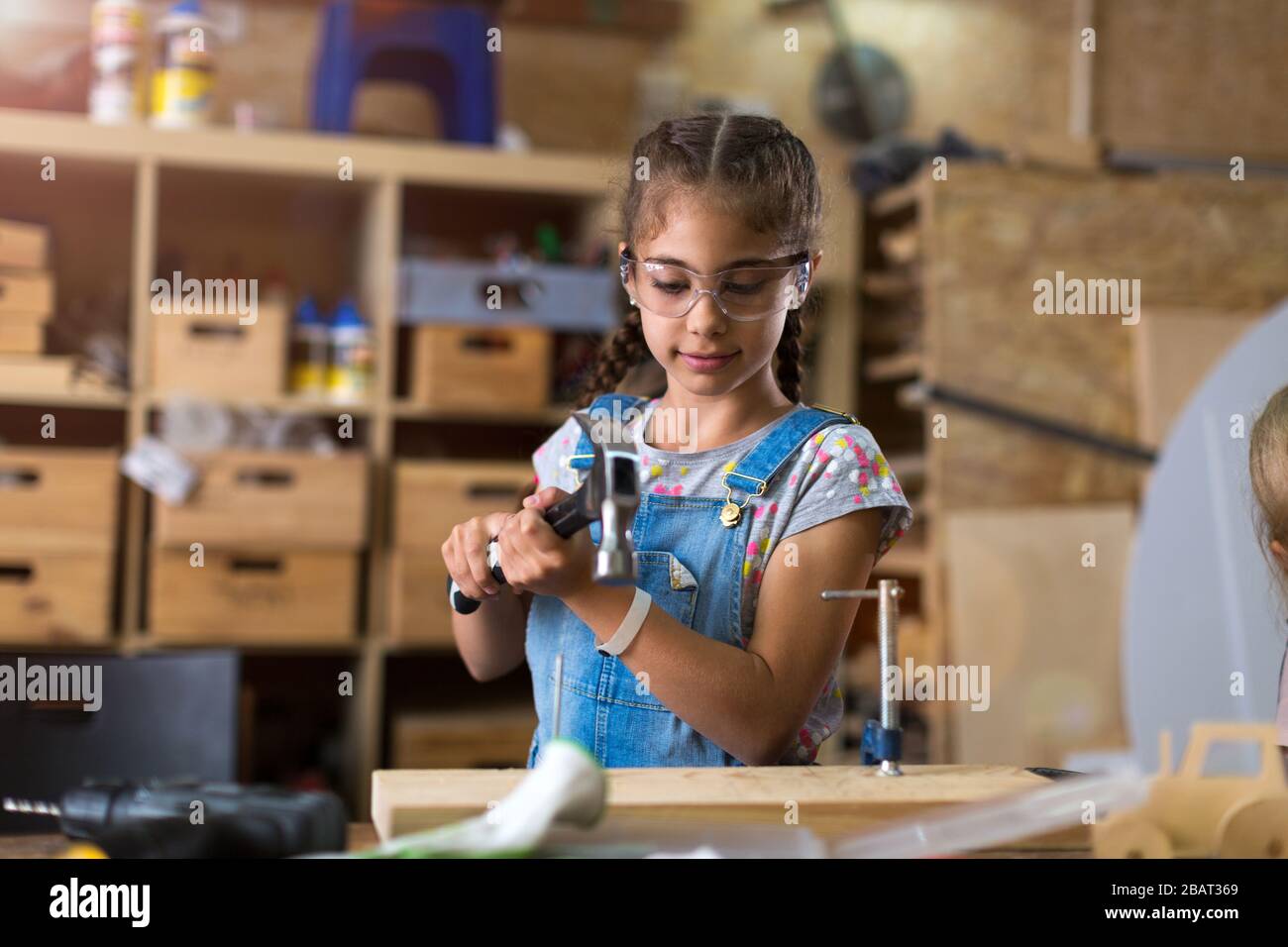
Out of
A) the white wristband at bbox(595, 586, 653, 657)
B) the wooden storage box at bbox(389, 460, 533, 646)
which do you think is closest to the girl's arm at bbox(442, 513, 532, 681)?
the white wristband at bbox(595, 586, 653, 657)

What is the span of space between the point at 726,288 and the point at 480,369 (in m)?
2.01

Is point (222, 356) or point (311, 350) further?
point (311, 350)

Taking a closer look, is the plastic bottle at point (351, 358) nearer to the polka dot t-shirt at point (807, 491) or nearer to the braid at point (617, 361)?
the braid at point (617, 361)

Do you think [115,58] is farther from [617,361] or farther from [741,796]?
[741,796]

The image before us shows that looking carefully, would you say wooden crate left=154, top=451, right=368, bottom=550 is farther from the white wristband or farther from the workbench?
the workbench

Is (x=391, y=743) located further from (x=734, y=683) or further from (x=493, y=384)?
(x=734, y=683)

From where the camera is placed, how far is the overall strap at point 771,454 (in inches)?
48.1

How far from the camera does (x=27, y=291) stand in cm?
291

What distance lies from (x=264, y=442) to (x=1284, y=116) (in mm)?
3063

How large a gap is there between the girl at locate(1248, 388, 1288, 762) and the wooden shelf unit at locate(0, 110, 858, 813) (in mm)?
2028

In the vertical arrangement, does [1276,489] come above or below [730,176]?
below

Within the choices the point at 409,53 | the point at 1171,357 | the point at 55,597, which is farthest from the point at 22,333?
the point at 1171,357

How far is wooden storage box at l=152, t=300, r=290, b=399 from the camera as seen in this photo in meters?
2.98

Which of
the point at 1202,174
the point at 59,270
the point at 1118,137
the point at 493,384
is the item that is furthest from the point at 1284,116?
the point at 59,270
